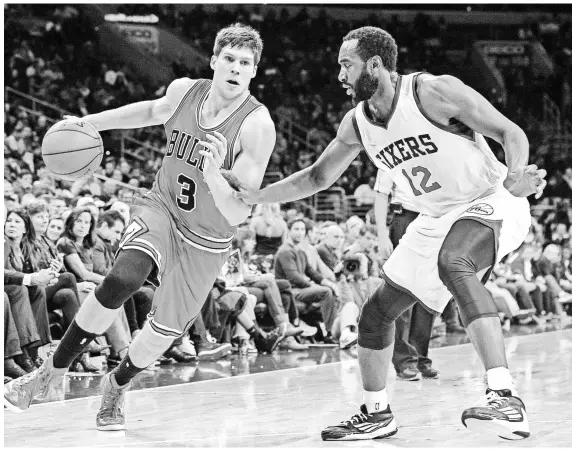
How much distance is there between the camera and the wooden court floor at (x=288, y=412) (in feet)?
14.6

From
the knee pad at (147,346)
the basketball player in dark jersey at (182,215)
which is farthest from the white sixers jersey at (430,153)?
the knee pad at (147,346)

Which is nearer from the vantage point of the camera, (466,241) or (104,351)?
(466,241)

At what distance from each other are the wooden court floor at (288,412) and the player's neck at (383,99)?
5.16 ft

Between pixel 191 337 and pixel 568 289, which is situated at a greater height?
pixel 191 337

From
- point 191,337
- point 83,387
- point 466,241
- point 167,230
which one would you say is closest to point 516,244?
point 466,241

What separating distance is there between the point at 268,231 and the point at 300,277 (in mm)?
771

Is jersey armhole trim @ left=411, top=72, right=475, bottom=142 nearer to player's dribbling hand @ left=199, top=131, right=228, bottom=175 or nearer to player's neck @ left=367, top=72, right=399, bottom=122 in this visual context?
player's neck @ left=367, top=72, right=399, bottom=122

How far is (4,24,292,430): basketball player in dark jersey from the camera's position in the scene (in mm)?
4531

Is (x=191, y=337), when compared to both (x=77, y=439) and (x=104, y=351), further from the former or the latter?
(x=77, y=439)

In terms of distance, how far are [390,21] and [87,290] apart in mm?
19812

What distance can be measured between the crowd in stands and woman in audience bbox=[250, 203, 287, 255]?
0.02 metres

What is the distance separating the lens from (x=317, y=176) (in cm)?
453

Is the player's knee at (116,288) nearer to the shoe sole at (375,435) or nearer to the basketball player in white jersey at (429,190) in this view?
the basketball player in white jersey at (429,190)

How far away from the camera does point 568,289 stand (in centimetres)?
1488
